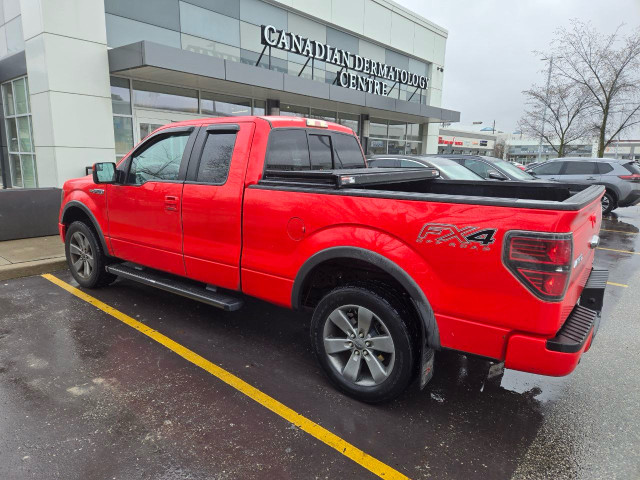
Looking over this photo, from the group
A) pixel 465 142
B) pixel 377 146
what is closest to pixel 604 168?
pixel 377 146

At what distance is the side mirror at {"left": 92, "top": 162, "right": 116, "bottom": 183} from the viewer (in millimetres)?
4469

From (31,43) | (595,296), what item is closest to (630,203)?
(595,296)

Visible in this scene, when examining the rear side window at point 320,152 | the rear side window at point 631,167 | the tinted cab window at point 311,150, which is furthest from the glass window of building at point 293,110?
the rear side window at point 320,152

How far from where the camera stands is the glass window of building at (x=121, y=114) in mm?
11047

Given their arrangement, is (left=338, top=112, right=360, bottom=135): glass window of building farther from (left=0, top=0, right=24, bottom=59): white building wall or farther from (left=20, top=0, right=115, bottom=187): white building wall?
(left=0, top=0, right=24, bottom=59): white building wall

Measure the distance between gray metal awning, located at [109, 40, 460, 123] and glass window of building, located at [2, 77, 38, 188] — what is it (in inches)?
119

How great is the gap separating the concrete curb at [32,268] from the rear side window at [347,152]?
453cm

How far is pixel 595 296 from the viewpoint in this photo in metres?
2.98

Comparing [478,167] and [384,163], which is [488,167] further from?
[384,163]

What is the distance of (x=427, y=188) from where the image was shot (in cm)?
439

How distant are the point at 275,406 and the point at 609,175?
1380 cm

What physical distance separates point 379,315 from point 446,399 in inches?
36.7

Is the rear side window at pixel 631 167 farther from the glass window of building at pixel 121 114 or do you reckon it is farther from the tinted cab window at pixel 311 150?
the glass window of building at pixel 121 114

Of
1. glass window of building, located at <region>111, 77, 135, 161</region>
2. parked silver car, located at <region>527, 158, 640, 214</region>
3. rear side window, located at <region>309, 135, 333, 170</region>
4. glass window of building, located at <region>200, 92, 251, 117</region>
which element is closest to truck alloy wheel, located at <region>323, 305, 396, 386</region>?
rear side window, located at <region>309, 135, 333, 170</region>
